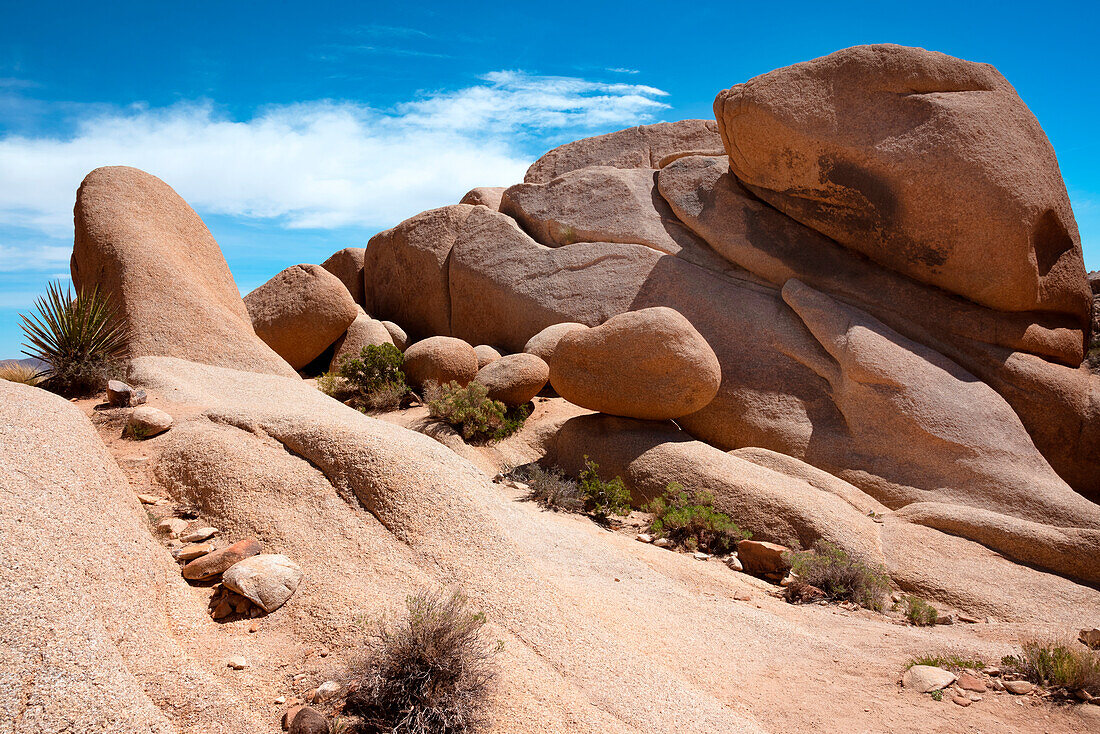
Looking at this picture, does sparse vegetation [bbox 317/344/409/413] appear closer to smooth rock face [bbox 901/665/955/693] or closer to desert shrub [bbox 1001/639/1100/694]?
smooth rock face [bbox 901/665/955/693]

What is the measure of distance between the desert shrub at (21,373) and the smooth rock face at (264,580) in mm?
4209

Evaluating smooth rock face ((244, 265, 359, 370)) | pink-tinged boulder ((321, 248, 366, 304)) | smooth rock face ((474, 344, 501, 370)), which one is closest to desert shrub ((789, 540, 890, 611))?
smooth rock face ((474, 344, 501, 370))

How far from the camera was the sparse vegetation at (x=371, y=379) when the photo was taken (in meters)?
10.5

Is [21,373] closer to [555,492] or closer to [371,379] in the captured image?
[371,379]

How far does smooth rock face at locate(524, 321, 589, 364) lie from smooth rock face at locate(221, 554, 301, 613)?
7.08 meters

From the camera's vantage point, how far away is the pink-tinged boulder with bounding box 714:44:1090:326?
30.9 ft

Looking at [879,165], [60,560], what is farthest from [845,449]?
[60,560]

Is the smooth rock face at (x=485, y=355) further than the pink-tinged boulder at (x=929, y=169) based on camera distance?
Yes

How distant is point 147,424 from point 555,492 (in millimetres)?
4109

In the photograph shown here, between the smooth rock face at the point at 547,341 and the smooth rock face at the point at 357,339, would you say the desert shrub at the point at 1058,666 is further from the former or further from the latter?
the smooth rock face at the point at 357,339

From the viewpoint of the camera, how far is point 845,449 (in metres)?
8.92

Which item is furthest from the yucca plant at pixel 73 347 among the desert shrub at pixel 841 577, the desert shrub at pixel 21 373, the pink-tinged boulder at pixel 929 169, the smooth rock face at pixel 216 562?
the pink-tinged boulder at pixel 929 169

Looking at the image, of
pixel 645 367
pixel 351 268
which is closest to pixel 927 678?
pixel 645 367

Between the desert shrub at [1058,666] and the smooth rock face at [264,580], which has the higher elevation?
the smooth rock face at [264,580]
